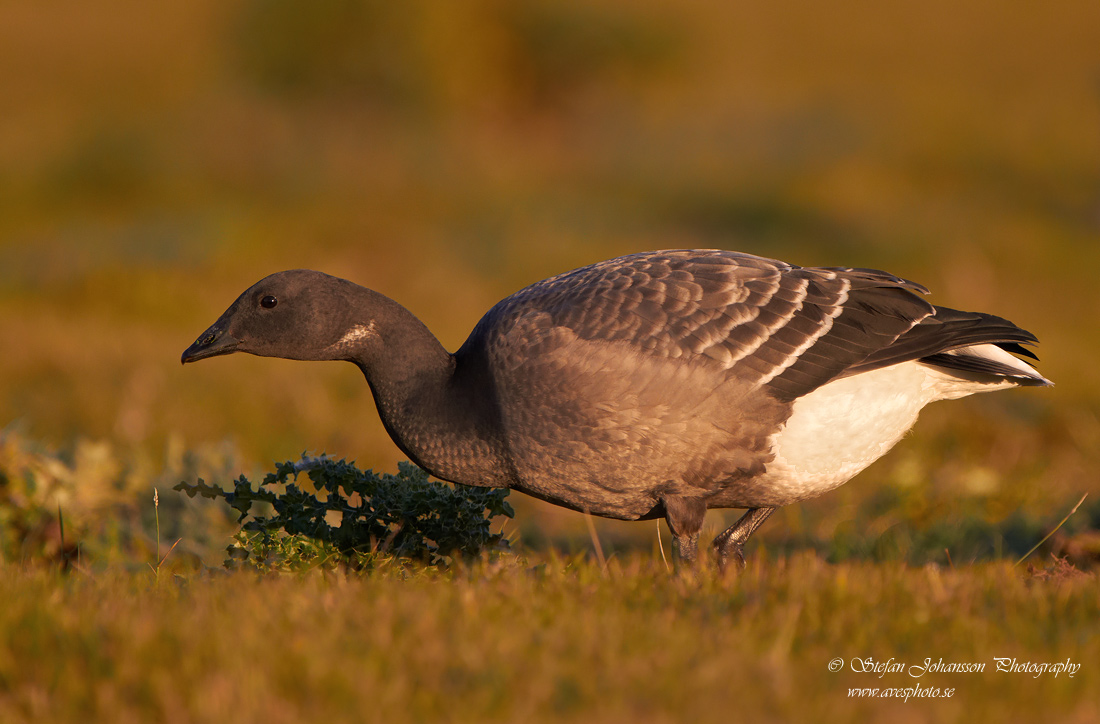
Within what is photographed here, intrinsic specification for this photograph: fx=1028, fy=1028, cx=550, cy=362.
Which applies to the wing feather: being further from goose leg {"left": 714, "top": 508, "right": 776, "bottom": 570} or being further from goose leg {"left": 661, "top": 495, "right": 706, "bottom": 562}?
goose leg {"left": 714, "top": 508, "right": 776, "bottom": 570}

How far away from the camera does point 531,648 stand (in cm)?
357

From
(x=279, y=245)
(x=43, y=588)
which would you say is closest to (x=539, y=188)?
(x=279, y=245)

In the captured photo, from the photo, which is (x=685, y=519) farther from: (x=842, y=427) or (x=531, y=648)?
(x=531, y=648)

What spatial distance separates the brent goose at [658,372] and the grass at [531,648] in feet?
2.83

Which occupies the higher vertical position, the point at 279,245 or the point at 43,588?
the point at 279,245

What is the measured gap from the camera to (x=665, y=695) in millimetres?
3281

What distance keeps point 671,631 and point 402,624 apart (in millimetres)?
990

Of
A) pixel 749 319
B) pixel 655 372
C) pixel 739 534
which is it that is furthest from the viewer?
pixel 739 534

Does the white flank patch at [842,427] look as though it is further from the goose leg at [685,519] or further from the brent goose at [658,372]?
the goose leg at [685,519]

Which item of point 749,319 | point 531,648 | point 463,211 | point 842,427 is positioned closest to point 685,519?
point 842,427

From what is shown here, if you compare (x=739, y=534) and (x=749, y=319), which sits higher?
(x=749, y=319)

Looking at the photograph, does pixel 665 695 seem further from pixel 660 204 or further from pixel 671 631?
pixel 660 204

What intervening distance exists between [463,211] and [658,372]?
612 inches

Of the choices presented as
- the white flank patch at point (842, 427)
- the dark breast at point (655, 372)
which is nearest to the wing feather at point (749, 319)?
the dark breast at point (655, 372)
